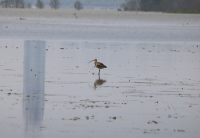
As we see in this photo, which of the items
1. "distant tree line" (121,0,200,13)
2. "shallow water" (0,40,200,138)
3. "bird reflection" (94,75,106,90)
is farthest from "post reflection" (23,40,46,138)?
"distant tree line" (121,0,200,13)

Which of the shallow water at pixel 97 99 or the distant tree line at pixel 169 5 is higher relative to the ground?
the distant tree line at pixel 169 5

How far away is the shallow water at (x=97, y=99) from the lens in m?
7.68

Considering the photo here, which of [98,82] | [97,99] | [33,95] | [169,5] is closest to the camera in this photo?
[97,99]

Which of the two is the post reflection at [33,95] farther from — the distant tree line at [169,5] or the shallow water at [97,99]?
the distant tree line at [169,5]

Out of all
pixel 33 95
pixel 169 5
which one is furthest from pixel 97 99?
pixel 169 5

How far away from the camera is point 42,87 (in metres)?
11.5

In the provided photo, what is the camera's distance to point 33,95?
10.4 meters

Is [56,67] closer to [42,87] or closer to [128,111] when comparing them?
[42,87]

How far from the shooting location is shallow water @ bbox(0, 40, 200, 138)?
7684mm

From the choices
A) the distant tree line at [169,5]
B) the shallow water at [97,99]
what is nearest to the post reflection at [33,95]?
the shallow water at [97,99]

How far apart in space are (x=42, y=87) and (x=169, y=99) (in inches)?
142

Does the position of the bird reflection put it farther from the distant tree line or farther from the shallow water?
the distant tree line

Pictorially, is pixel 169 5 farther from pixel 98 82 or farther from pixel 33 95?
pixel 33 95

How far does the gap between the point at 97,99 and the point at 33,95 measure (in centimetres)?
166
